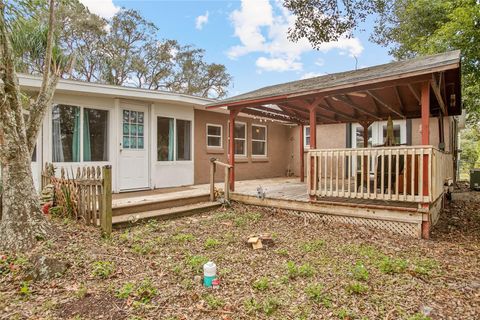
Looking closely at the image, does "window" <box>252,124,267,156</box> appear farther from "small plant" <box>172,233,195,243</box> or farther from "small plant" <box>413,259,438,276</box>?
"small plant" <box>413,259,438,276</box>

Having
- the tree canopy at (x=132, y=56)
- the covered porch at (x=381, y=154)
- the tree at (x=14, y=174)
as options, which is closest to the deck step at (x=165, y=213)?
the covered porch at (x=381, y=154)

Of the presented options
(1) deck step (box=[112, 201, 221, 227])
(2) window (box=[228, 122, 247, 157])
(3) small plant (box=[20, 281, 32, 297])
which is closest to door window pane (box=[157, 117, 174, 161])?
(1) deck step (box=[112, 201, 221, 227])

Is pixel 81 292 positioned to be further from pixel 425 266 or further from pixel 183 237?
pixel 425 266

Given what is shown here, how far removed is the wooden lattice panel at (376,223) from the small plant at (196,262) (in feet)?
9.76

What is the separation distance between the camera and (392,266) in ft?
11.9

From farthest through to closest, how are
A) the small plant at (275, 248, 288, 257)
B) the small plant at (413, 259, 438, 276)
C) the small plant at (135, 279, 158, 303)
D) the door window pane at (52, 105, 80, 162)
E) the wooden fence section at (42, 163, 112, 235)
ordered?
the door window pane at (52, 105, 80, 162), the wooden fence section at (42, 163, 112, 235), the small plant at (275, 248, 288, 257), the small plant at (413, 259, 438, 276), the small plant at (135, 279, 158, 303)

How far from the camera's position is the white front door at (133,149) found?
7.49 meters

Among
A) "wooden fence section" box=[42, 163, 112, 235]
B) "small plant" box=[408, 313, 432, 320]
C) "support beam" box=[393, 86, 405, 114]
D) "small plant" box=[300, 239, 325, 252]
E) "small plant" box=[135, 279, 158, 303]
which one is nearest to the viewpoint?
"small plant" box=[408, 313, 432, 320]

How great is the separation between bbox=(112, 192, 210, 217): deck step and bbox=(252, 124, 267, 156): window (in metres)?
4.84

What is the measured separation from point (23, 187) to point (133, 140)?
3847 mm

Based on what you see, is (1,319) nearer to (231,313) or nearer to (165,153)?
(231,313)

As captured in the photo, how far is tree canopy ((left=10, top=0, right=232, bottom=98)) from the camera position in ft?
56.5

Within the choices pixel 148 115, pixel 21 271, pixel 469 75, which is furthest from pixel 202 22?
pixel 21 271

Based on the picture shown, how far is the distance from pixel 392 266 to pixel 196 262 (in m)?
2.41
